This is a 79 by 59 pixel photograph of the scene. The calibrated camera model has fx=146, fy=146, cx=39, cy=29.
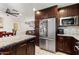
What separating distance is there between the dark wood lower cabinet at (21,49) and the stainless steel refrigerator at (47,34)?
0.19 metres

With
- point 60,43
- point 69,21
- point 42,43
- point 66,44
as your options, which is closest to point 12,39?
point 42,43

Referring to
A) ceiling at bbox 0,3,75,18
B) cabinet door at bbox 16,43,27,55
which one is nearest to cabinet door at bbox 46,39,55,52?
cabinet door at bbox 16,43,27,55

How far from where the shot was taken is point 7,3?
2678 millimetres

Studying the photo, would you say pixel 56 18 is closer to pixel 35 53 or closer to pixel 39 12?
pixel 39 12

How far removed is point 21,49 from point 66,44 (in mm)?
838

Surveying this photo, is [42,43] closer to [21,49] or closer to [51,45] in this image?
[51,45]

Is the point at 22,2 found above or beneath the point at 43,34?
above

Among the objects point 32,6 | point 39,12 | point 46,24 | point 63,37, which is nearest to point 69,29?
point 63,37

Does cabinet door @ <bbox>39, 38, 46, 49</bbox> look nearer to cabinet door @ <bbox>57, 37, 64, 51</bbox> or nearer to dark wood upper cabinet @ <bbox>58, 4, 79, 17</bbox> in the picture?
cabinet door @ <bbox>57, 37, 64, 51</bbox>

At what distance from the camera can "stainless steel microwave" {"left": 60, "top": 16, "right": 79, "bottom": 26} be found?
2677 mm


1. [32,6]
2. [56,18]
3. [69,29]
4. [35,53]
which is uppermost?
[32,6]

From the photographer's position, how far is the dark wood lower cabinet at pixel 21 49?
257 cm

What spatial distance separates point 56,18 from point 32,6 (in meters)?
0.50

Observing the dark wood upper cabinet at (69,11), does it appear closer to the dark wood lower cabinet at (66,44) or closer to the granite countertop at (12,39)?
the dark wood lower cabinet at (66,44)
